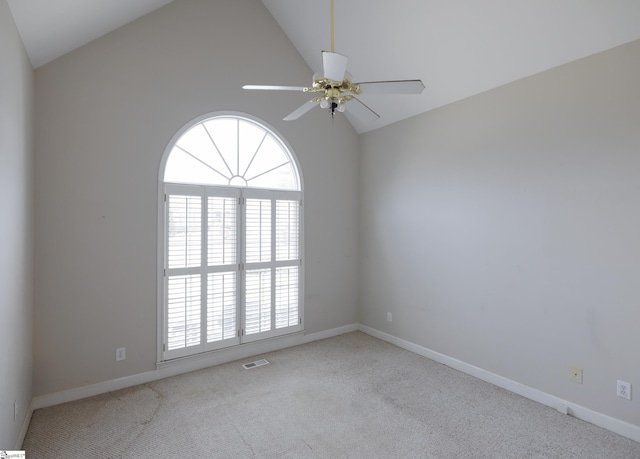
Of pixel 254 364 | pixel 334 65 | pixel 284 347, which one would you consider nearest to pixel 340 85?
pixel 334 65

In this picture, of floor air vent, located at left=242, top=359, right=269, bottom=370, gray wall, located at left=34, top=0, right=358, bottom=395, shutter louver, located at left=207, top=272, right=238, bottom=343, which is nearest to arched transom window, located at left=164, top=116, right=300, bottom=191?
gray wall, located at left=34, top=0, right=358, bottom=395

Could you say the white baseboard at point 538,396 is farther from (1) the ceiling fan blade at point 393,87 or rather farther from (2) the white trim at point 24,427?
(2) the white trim at point 24,427

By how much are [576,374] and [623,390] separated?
0.28m

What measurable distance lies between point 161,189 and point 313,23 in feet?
7.62

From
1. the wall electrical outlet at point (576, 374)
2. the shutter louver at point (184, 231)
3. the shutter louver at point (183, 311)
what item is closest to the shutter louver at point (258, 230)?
the shutter louver at point (184, 231)

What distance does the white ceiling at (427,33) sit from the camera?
2309 mm

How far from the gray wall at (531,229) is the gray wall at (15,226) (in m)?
3.43

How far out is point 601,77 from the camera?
8.14 ft

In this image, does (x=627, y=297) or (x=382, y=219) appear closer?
(x=627, y=297)

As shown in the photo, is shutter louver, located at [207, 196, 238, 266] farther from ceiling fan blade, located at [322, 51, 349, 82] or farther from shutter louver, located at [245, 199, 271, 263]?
ceiling fan blade, located at [322, 51, 349, 82]

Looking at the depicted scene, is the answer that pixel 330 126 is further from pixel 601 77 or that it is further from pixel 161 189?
pixel 601 77

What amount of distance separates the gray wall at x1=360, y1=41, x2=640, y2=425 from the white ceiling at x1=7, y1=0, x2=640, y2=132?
17cm

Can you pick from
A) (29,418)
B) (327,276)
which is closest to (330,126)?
(327,276)

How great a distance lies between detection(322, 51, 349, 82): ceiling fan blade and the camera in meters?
1.79
